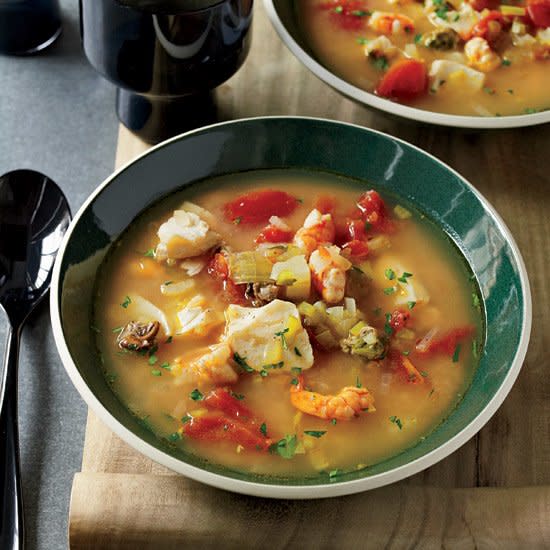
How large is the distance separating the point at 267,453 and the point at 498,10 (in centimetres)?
222

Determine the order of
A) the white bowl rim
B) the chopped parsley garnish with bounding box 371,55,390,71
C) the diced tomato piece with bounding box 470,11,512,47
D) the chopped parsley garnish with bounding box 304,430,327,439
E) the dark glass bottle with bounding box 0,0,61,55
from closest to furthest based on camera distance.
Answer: the chopped parsley garnish with bounding box 304,430,327,439 < the white bowl rim < the chopped parsley garnish with bounding box 371,55,390,71 < the diced tomato piece with bounding box 470,11,512,47 < the dark glass bottle with bounding box 0,0,61,55

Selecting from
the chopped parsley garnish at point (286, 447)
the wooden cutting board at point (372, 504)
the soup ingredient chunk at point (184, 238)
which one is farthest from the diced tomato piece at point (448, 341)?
the soup ingredient chunk at point (184, 238)

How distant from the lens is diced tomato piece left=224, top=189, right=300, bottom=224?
3.01m

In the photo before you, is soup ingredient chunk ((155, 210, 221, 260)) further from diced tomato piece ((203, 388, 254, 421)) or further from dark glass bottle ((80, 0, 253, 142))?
dark glass bottle ((80, 0, 253, 142))

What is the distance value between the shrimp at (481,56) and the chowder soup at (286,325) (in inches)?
34.2

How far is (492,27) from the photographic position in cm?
374

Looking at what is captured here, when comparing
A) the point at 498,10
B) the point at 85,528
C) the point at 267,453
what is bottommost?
the point at 85,528

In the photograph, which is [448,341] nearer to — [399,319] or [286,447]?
[399,319]

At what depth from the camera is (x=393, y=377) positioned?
265 centimetres

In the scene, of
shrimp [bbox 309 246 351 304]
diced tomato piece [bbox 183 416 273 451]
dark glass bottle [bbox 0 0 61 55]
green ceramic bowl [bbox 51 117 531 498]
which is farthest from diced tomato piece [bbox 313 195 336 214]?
dark glass bottle [bbox 0 0 61 55]

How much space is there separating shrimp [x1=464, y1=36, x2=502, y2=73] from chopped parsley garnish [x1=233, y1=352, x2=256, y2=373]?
1.65 meters

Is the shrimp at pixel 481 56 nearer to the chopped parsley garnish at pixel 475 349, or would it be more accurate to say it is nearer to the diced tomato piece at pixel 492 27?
the diced tomato piece at pixel 492 27

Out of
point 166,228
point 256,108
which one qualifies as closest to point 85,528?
point 166,228

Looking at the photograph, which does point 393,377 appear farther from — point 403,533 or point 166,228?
point 166,228
